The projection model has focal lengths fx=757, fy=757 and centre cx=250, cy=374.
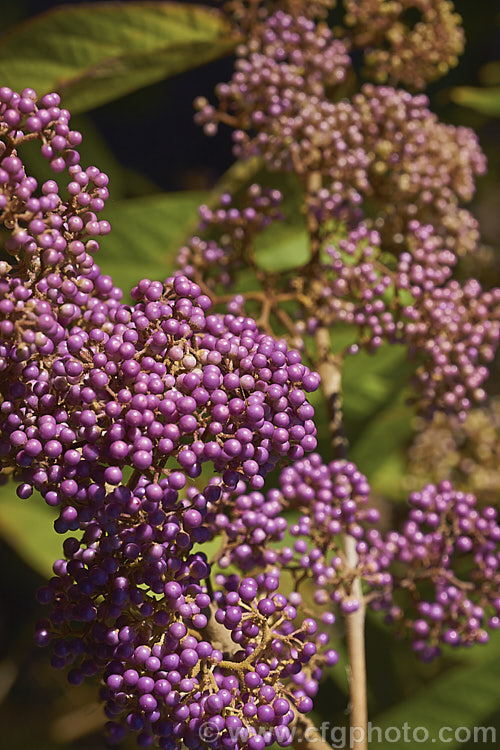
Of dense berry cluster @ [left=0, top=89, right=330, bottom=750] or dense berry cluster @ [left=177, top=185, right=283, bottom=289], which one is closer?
dense berry cluster @ [left=0, top=89, right=330, bottom=750]

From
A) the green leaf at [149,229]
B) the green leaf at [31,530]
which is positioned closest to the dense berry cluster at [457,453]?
the green leaf at [149,229]

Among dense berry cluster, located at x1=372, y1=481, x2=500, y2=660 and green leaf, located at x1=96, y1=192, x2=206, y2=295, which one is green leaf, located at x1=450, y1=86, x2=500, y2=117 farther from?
dense berry cluster, located at x1=372, y1=481, x2=500, y2=660

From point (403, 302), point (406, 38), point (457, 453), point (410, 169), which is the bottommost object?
point (457, 453)

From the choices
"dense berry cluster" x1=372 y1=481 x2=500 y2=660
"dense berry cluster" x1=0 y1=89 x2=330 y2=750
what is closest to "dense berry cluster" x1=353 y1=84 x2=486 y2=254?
"dense berry cluster" x1=372 y1=481 x2=500 y2=660

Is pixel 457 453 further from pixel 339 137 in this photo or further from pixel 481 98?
pixel 339 137

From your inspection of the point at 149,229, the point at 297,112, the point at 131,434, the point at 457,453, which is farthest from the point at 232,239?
the point at 457,453

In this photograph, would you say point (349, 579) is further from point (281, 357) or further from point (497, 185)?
point (497, 185)
